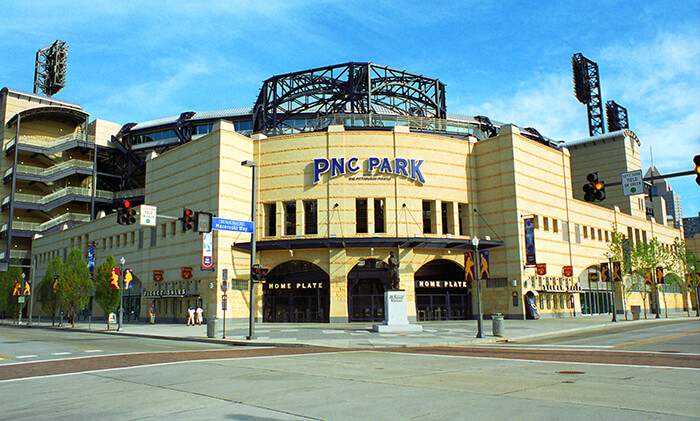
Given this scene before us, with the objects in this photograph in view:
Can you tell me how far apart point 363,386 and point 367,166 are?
32.6m

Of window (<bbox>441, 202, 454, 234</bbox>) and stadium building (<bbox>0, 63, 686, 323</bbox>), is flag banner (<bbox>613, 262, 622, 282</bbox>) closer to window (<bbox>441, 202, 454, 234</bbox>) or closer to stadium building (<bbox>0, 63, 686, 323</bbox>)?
stadium building (<bbox>0, 63, 686, 323</bbox>)

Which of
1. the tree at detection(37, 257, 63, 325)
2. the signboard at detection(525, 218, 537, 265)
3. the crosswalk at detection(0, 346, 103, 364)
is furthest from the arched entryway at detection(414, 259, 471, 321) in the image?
the tree at detection(37, 257, 63, 325)

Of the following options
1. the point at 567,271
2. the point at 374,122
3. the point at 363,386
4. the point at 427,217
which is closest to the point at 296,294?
the point at 427,217

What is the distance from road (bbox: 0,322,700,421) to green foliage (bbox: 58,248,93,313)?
31.0 m

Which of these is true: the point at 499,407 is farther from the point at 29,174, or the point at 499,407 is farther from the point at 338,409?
the point at 29,174

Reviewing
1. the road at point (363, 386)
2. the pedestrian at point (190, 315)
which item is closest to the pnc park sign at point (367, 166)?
the pedestrian at point (190, 315)

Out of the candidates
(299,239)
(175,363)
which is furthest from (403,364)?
(299,239)

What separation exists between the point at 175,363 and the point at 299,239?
966 inches

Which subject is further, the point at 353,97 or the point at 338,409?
the point at 353,97

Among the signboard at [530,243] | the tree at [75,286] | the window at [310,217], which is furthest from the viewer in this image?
the tree at [75,286]

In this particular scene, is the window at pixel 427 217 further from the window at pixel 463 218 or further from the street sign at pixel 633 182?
the street sign at pixel 633 182

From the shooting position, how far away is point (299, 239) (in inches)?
1624

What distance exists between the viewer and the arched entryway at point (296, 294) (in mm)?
43750

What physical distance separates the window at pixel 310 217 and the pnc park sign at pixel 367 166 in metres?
2.07
